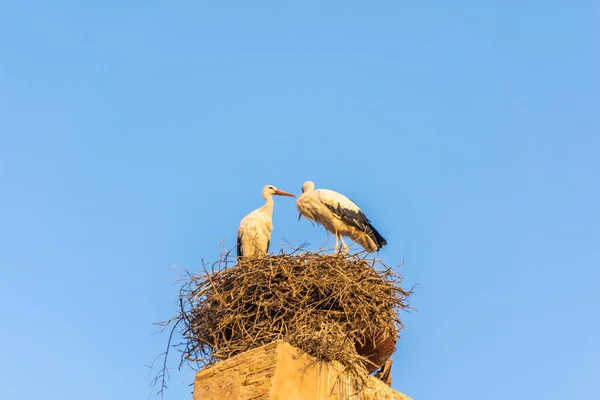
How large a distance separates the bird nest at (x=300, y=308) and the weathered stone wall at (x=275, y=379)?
0.17 metres

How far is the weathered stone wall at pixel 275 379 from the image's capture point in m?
6.51

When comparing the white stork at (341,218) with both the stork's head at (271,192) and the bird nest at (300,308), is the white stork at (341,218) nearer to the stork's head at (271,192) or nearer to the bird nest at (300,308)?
the stork's head at (271,192)

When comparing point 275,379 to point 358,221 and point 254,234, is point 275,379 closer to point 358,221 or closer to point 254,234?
point 254,234

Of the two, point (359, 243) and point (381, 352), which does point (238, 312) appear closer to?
point (381, 352)

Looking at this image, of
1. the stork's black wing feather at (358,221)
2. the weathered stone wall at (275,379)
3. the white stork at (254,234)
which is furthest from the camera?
the stork's black wing feather at (358,221)

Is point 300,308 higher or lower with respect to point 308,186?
lower

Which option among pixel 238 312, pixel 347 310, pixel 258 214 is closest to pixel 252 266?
pixel 238 312

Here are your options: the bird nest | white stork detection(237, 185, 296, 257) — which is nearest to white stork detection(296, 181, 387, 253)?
white stork detection(237, 185, 296, 257)

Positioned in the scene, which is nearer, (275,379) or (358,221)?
(275,379)

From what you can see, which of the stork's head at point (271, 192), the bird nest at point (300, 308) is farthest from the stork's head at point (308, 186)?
the bird nest at point (300, 308)

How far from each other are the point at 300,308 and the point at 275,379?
995mm

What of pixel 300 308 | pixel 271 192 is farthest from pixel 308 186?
A: pixel 300 308

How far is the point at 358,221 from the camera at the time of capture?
10773 mm

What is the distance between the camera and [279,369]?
6.52 metres
